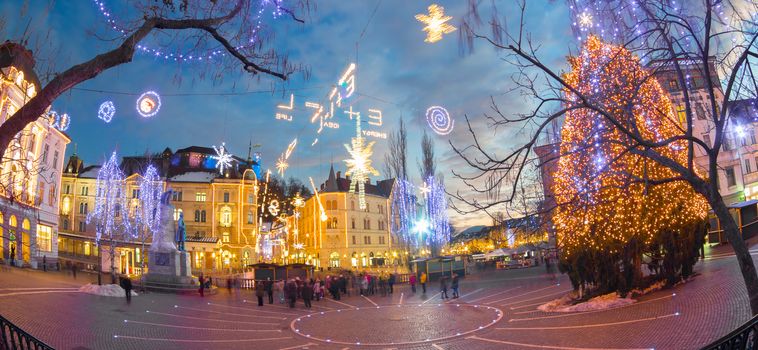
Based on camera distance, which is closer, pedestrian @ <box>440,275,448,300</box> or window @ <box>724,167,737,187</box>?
pedestrian @ <box>440,275,448,300</box>

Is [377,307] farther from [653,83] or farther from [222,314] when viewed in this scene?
[653,83]

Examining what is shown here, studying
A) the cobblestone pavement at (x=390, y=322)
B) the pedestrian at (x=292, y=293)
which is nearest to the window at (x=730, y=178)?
the cobblestone pavement at (x=390, y=322)

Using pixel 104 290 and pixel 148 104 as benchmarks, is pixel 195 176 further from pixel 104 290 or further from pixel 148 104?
pixel 148 104

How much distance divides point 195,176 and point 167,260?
40067 millimetres

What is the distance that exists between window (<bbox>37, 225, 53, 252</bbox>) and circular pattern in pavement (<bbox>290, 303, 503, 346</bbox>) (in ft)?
→ 115

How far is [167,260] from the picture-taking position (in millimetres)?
33188

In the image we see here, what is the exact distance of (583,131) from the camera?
53.6 feet

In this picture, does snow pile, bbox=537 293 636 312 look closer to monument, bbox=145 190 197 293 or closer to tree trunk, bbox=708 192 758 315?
tree trunk, bbox=708 192 758 315

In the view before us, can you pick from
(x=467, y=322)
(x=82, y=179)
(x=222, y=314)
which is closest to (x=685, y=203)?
(x=467, y=322)

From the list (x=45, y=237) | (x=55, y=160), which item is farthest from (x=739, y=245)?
(x=55, y=160)

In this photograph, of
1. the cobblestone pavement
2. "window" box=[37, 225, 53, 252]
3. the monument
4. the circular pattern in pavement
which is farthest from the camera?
"window" box=[37, 225, 53, 252]

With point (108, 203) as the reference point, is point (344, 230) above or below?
below

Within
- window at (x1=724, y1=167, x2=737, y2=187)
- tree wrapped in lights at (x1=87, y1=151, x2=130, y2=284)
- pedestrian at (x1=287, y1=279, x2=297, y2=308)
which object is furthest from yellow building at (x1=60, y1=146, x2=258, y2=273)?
window at (x1=724, y1=167, x2=737, y2=187)

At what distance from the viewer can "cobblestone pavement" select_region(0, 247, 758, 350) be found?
12234 mm
